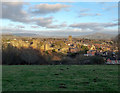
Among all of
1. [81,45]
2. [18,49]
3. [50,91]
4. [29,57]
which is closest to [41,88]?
[50,91]

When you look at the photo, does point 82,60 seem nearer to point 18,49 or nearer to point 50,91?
point 18,49

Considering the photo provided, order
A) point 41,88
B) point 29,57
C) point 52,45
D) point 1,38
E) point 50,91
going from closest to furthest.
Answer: point 50,91 < point 41,88 < point 29,57 < point 1,38 < point 52,45

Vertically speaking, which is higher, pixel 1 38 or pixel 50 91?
pixel 1 38

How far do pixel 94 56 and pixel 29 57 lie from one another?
20.2 ft

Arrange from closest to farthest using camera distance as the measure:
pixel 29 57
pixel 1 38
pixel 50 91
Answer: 1. pixel 50 91
2. pixel 29 57
3. pixel 1 38

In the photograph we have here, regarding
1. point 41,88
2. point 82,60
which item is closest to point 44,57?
point 82,60

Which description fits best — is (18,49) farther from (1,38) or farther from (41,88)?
(41,88)

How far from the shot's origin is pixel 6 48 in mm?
15125

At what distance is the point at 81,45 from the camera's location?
18688 mm

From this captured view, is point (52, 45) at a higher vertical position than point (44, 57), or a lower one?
higher

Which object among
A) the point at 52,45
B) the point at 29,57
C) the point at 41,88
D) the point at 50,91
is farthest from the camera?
the point at 52,45

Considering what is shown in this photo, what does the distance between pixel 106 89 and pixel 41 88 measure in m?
1.83

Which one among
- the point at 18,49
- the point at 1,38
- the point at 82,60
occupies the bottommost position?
the point at 82,60

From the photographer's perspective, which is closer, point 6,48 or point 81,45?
point 6,48
